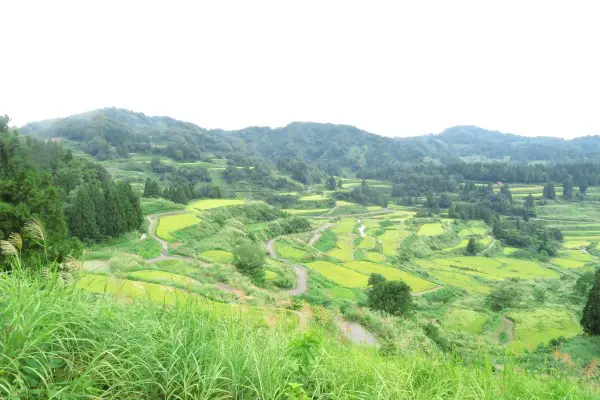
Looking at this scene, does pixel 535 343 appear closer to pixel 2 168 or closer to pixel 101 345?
pixel 101 345

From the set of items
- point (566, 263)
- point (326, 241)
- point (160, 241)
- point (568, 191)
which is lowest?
point (566, 263)

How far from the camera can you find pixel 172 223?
35.9m

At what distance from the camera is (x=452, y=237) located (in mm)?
61688

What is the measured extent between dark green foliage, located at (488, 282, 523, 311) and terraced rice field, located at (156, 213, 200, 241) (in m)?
28.0

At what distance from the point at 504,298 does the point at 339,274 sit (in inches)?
550

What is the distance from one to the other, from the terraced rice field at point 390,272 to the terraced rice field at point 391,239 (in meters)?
11.4

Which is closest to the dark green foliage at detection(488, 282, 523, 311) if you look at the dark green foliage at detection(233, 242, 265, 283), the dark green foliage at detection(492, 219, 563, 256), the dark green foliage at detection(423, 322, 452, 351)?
the dark green foliage at detection(423, 322, 452, 351)

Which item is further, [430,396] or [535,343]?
[535,343]

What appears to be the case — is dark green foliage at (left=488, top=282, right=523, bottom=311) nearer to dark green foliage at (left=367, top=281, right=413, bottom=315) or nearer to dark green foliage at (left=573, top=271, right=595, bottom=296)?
dark green foliage at (left=573, top=271, right=595, bottom=296)

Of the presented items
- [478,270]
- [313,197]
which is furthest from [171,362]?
[313,197]

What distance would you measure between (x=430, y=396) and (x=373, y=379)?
0.49 m

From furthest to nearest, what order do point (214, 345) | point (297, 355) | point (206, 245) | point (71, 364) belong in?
point (206, 245)
point (297, 355)
point (214, 345)
point (71, 364)

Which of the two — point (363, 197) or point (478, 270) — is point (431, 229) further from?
point (363, 197)

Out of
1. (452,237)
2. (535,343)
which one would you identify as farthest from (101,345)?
(452,237)
